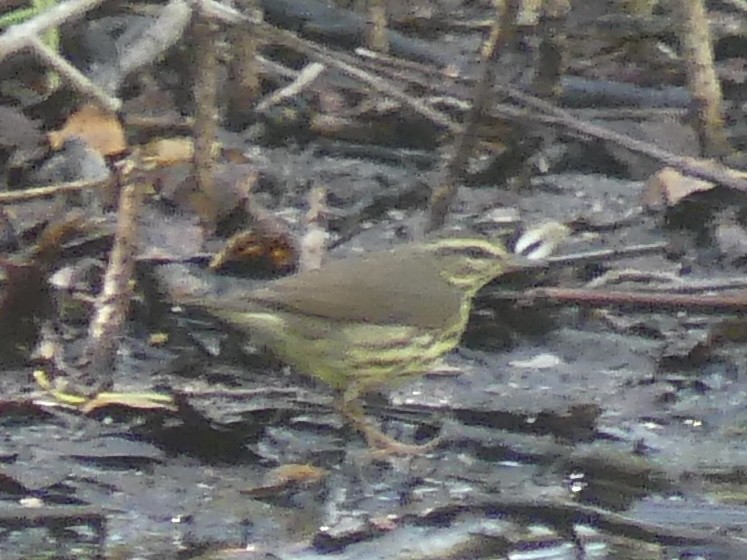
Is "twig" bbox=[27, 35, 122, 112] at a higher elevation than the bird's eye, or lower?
higher

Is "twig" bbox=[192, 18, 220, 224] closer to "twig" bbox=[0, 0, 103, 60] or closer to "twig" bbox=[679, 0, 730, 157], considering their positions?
"twig" bbox=[0, 0, 103, 60]

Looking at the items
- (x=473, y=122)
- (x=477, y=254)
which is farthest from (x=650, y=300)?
(x=473, y=122)

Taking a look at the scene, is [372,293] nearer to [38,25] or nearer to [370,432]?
[370,432]

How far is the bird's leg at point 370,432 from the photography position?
4938mm

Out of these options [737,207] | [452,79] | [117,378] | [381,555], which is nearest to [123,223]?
[117,378]

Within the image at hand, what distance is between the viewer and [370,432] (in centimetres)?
503

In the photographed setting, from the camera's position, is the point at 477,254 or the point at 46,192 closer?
the point at 46,192

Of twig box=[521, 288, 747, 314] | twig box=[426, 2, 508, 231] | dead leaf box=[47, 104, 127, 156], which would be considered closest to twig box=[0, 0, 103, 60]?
twig box=[426, 2, 508, 231]

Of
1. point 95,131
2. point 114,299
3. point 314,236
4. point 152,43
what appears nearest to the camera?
point 114,299

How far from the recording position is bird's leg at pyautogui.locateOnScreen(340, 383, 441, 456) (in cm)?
494

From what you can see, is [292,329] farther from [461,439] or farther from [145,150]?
[145,150]

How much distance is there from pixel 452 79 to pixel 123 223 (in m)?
1.79

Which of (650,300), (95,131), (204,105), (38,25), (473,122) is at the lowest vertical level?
(650,300)

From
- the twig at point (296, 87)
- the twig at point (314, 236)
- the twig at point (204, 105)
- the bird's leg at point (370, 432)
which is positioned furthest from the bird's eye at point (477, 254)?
the twig at point (296, 87)
